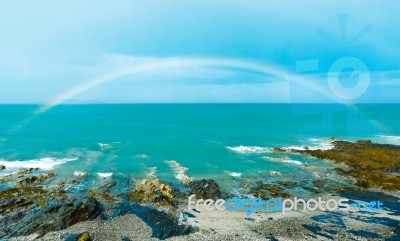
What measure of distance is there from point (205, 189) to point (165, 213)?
839cm

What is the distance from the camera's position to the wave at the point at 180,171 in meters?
42.6

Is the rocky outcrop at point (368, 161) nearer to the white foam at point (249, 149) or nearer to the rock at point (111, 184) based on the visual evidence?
the white foam at point (249, 149)

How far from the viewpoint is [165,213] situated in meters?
30.4

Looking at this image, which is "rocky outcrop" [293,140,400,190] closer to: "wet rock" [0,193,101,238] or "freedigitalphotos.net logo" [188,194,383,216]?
"freedigitalphotos.net logo" [188,194,383,216]

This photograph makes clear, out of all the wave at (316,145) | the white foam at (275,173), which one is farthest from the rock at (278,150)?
the white foam at (275,173)

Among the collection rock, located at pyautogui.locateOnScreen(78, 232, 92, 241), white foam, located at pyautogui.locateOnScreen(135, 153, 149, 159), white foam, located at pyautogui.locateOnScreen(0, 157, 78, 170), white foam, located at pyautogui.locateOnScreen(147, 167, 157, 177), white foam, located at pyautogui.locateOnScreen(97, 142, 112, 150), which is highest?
rock, located at pyautogui.locateOnScreen(78, 232, 92, 241)

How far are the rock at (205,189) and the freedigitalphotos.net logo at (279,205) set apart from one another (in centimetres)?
120

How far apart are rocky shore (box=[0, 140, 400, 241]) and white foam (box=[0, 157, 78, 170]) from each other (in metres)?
5.71

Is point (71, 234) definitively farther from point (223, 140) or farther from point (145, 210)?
point (223, 140)

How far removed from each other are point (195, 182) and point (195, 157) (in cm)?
2049

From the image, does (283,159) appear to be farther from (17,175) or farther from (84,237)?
(17,175)

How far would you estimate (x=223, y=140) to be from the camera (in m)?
83.8

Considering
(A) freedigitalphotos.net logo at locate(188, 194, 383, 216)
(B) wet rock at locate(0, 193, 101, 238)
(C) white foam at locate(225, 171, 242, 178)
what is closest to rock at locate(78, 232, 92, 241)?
(B) wet rock at locate(0, 193, 101, 238)

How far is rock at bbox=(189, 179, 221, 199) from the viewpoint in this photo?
36.0 m
